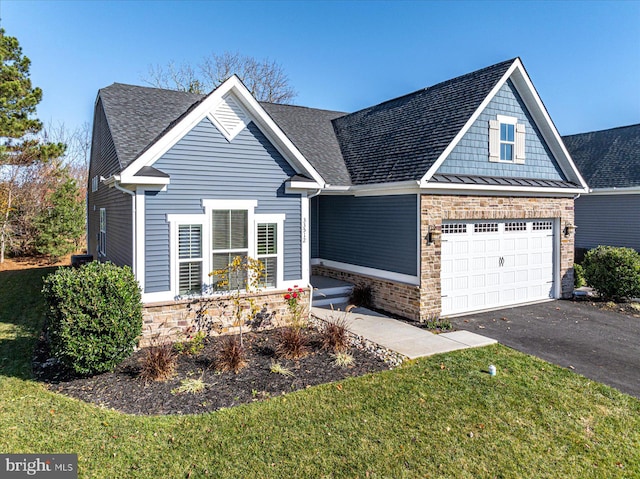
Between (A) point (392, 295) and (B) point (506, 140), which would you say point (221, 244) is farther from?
(B) point (506, 140)

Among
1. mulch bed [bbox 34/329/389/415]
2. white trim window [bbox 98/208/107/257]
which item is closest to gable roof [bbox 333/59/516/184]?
mulch bed [bbox 34/329/389/415]

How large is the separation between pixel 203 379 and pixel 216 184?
4187 millimetres

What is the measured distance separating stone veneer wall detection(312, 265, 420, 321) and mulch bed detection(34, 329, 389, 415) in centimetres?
278

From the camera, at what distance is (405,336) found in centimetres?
911

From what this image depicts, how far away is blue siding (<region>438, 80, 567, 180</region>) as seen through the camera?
439 inches

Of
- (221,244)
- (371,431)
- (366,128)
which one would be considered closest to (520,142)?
(366,128)

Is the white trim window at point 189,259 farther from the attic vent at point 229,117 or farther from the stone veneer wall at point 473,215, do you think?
the stone veneer wall at point 473,215

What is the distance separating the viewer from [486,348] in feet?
27.6

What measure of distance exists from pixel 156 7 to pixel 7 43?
8.35 meters

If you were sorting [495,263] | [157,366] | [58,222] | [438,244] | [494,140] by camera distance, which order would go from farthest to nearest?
[58,222]
[495,263]
[494,140]
[438,244]
[157,366]

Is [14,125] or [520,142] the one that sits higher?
[14,125]

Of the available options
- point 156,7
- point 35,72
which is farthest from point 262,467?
point 35,72

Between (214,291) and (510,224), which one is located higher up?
(510,224)

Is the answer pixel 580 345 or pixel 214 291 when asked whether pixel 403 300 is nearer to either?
pixel 580 345
